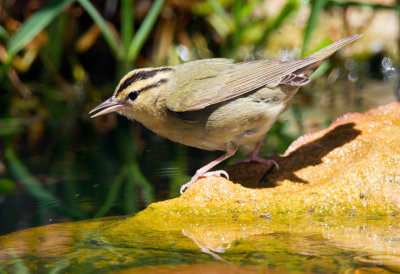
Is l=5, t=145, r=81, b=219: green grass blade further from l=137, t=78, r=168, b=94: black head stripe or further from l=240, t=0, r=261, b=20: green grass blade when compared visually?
l=240, t=0, r=261, b=20: green grass blade

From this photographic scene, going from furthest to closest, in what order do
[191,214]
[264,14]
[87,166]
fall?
[264,14]
[87,166]
[191,214]

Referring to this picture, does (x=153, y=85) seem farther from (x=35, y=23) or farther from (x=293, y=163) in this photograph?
(x=35, y=23)

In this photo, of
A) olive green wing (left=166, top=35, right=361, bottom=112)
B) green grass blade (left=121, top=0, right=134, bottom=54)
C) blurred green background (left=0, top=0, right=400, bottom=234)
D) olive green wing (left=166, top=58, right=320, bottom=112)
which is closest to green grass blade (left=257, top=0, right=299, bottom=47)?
blurred green background (left=0, top=0, right=400, bottom=234)

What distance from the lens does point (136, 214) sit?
4.54 meters

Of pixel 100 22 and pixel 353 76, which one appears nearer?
pixel 100 22

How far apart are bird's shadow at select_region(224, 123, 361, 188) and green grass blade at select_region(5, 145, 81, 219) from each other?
52.8 inches

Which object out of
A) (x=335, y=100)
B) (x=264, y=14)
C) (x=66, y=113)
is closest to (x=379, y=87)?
(x=335, y=100)

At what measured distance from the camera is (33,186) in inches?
220

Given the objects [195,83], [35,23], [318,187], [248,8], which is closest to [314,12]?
[248,8]

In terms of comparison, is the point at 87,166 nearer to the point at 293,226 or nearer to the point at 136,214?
the point at 136,214

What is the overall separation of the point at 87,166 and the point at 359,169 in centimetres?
288

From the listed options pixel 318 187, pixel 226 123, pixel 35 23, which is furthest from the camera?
pixel 35 23

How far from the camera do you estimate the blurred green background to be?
547cm

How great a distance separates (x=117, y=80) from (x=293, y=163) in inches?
167
